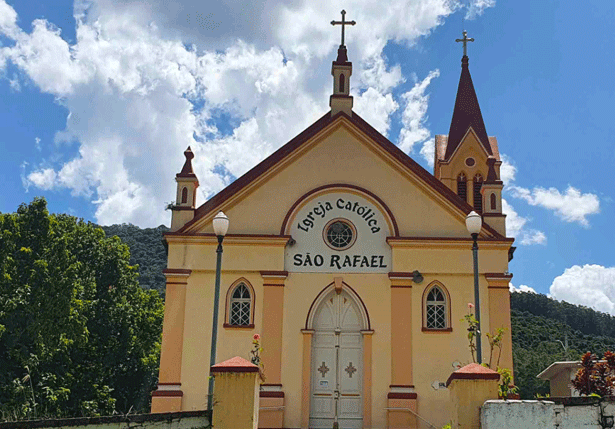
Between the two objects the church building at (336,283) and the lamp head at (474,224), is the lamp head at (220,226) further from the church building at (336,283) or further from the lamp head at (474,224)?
the church building at (336,283)

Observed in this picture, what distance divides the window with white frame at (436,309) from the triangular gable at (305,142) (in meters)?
2.16

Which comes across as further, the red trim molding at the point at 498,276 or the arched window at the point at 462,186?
the arched window at the point at 462,186

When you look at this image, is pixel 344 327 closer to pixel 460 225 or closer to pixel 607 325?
pixel 460 225

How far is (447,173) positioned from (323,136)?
27.2 feet

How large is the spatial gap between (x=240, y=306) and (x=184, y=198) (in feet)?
11.4

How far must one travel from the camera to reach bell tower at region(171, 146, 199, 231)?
2138 cm

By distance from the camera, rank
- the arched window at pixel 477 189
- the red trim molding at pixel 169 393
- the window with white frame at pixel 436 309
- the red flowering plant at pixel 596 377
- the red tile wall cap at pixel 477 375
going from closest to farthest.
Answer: the red tile wall cap at pixel 477 375 < the red flowering plant at pixel 596 377 < the red trim molding at pixel 169 393 < the window with white frame at pixel 436 309 < the arched window at pixel 477 189

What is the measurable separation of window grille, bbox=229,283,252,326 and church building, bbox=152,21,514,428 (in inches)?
1.1

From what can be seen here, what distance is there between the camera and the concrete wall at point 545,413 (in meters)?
10.8

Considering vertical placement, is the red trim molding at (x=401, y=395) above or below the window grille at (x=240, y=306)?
below

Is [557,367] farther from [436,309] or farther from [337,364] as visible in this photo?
[337,364]

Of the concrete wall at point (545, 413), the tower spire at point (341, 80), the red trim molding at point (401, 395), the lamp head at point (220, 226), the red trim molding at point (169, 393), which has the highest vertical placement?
the tower spire at point (341, 80)

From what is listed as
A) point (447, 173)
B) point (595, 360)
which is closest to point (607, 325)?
point (447, 173)

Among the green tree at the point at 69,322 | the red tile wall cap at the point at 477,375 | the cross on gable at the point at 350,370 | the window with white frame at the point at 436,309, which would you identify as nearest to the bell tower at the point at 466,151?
the window with white frame at the point at 436,309
